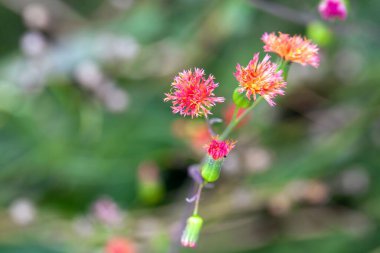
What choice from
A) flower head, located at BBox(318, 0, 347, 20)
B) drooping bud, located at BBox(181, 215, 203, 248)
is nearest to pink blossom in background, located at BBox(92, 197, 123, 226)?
drooping bud, located at BBox(181, 215, 203, 248)

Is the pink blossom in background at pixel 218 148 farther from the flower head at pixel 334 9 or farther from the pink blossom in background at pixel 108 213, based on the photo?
the pink blossom in background at pixel 108 213

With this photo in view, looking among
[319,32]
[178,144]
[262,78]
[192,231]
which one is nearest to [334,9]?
[319,32]

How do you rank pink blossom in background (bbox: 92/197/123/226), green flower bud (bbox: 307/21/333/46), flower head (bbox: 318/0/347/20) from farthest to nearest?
pink blossom in background (bbox: 92/197/123/226)
green flower bud (bbox: 307/21/333/46)
flower head (bbox: 318/0/347/20)

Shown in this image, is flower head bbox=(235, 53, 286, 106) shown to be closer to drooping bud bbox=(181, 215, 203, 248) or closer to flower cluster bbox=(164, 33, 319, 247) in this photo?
flower cluster bbox=(164, 33, 319, 247)

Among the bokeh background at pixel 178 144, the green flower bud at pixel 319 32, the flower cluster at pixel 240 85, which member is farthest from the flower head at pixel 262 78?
the bokeh background at pixel 178 144

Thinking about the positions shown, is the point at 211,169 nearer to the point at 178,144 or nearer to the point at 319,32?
the point at 319,32

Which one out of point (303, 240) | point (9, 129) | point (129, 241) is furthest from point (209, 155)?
point (9, 129)
